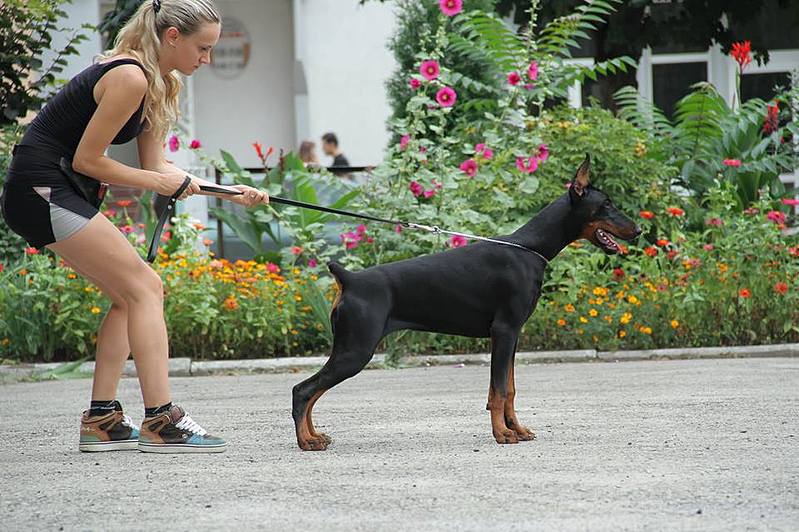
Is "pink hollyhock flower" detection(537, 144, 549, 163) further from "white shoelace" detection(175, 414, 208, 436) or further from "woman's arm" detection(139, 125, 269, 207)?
"white shoelace" detection(175, 414, 208, 436)

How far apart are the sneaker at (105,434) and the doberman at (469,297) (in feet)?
2.59

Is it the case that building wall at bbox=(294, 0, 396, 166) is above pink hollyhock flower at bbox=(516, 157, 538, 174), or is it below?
above

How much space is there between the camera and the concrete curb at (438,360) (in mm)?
9391

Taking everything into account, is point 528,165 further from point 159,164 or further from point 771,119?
point 159,164

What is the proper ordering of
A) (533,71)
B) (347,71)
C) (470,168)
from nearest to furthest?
(470,168) < (533,71) < (347,71)

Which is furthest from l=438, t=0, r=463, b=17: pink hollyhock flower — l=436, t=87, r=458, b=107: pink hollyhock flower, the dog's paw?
the dog's paw

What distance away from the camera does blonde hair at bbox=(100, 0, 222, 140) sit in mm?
5438

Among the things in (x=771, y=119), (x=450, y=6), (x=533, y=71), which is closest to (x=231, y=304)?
(x=450, y=6)

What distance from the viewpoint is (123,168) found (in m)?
5.45

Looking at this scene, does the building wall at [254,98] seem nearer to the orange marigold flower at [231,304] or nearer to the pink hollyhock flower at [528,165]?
the pink hollyhock flower at [528,165]

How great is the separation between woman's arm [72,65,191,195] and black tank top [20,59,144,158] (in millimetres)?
68

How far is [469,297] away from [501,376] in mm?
370

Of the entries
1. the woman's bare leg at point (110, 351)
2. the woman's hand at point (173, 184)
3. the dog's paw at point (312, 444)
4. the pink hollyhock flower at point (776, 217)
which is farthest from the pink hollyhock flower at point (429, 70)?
the dog's paw at point (312, 444)

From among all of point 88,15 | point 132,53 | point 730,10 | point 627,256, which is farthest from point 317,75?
point 132,53
